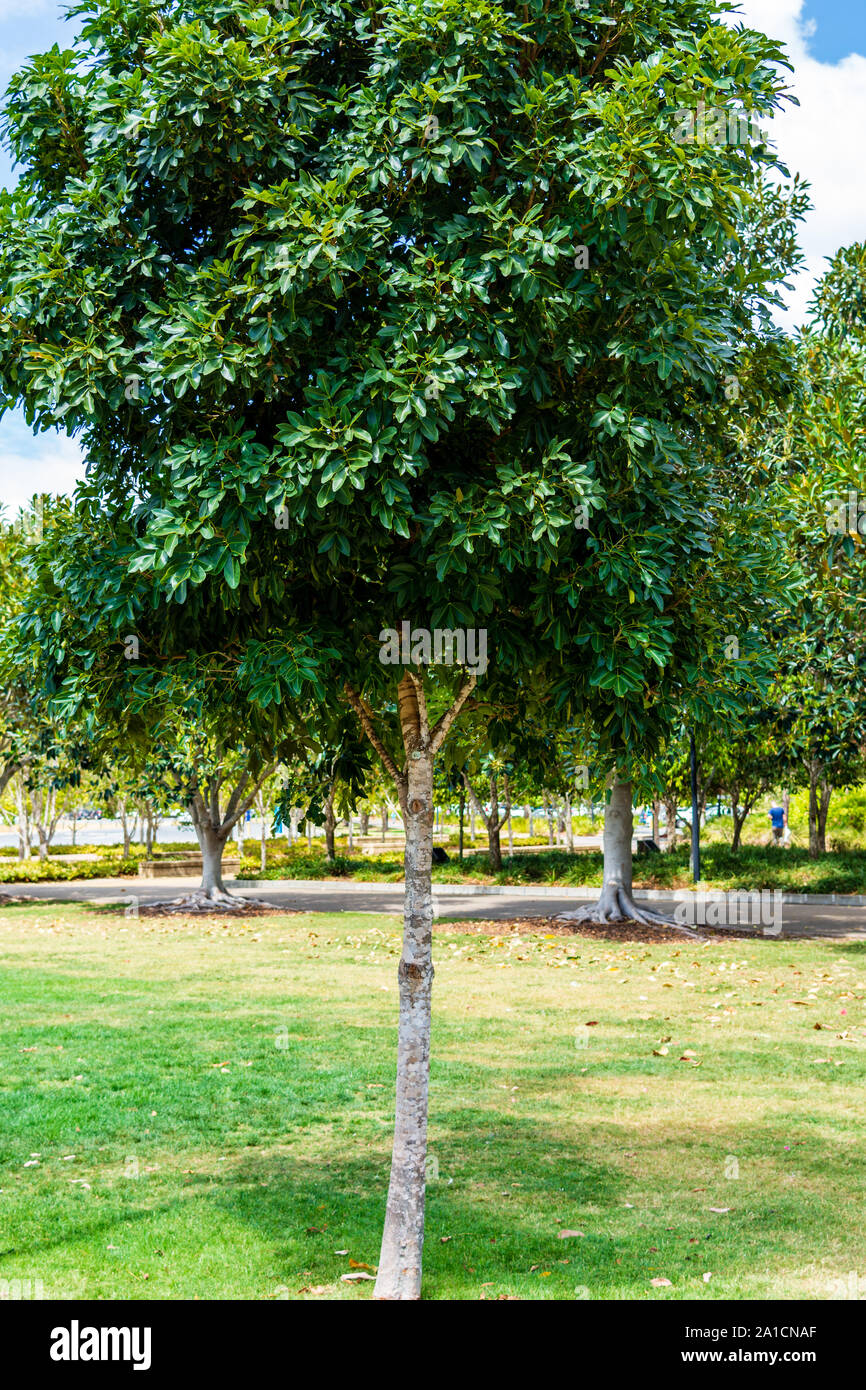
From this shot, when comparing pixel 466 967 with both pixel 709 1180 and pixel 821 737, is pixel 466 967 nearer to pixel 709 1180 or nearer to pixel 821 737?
pixel 821 737

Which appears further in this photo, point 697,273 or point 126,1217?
point 126,1217

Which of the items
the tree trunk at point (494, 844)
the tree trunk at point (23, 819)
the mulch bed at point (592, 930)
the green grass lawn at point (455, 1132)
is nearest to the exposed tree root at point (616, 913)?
the mulch bed at point (592, 930)

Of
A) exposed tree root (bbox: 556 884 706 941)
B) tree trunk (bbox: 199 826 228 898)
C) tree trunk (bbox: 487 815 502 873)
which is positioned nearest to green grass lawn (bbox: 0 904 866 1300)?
exposed tree root (bbox: 556 884 706 941)

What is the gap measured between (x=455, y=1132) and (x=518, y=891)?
2298cm

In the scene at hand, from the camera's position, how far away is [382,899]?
97.2 feet

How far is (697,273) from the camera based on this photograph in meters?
5.20

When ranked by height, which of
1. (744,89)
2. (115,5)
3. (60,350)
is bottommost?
(60,350)

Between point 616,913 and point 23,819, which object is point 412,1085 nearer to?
point 616,913

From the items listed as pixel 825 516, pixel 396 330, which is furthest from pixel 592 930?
pixel 396 330

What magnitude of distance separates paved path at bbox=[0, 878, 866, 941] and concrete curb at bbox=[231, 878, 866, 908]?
0.14ft

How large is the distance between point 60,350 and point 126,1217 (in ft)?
16.4

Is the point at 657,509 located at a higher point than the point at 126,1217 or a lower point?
higher

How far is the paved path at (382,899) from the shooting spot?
925 inches
